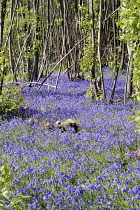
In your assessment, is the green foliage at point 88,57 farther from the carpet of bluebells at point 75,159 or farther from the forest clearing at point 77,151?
the carpet of bluebells at point 75,159

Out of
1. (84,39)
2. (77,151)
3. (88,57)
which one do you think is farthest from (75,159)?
(84,39)

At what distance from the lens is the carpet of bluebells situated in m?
3.78

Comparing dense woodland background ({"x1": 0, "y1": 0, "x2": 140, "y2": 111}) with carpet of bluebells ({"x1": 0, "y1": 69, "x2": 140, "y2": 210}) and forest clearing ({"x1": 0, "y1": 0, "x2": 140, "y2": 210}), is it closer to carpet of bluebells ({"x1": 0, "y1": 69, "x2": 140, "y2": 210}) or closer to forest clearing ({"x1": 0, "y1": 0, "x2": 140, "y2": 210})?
forest clearing ({"x1": 0, "y1": 0, "x2": 140, "y2": 210})

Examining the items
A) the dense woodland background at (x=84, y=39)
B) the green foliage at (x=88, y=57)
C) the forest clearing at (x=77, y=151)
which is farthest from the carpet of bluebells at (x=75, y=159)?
the green foliage at (x=88, y=57)

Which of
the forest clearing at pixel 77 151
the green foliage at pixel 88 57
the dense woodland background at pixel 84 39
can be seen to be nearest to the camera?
the forest clearing at pixel 77 151

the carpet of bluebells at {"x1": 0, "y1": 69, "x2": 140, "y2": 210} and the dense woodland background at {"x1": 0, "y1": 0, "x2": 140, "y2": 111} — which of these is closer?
the carpet of bluebells at {"x1": 0, "y1": 69, "x2": 140, "y2": 210}

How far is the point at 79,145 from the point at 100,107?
157 inches

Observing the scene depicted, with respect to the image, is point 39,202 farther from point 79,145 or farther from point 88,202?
point 79,145

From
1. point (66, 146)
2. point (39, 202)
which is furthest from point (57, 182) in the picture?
point (66, 146)

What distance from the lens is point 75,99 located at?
1146 cm

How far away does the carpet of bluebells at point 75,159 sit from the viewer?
3.78 metres

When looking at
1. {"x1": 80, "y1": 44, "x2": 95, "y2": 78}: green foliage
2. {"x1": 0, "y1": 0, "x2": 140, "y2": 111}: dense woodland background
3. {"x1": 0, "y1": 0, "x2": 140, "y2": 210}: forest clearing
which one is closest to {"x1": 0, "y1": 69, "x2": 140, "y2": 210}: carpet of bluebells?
{"x1": 0, "y1": 0, "x2": 140, "y2": 210}: forest clearing

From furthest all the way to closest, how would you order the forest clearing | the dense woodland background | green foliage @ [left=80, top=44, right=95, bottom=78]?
green foliage @ [left=80, top=44, right=95, bottom=78] → the dense woodland background → the forest clearing

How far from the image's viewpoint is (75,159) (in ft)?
17.3
